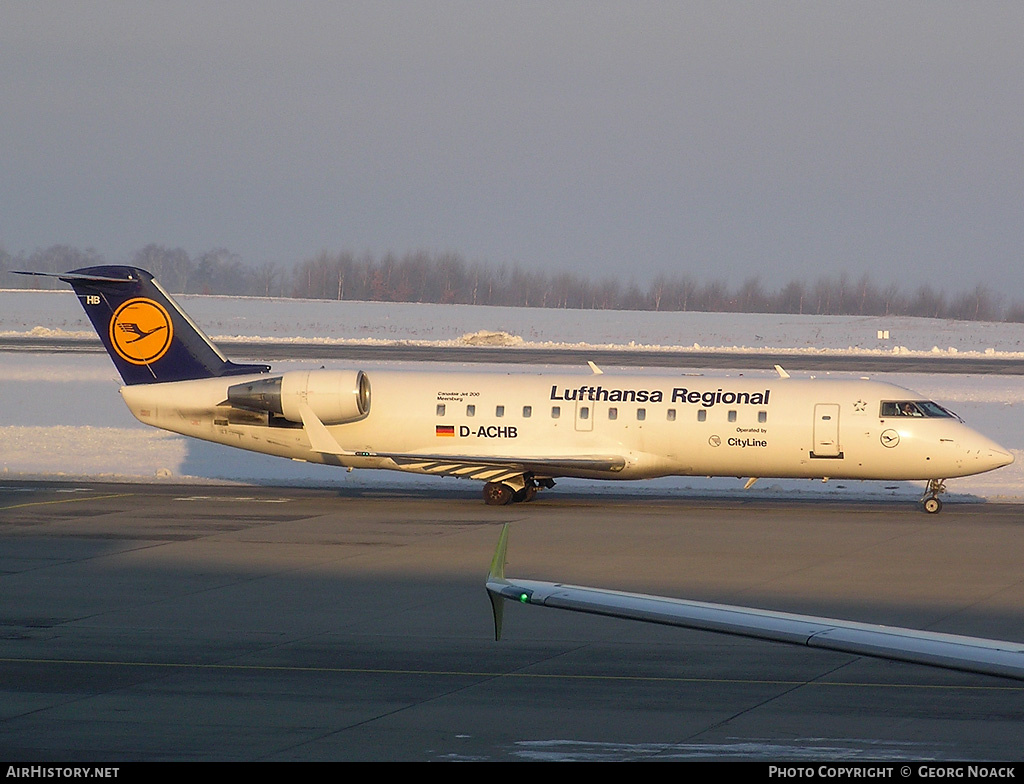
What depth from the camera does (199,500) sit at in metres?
26.1

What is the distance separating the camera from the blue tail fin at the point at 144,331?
27609 mm

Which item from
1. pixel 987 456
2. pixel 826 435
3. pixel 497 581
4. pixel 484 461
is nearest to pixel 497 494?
pixel 484 461

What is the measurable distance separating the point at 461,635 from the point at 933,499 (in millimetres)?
13746

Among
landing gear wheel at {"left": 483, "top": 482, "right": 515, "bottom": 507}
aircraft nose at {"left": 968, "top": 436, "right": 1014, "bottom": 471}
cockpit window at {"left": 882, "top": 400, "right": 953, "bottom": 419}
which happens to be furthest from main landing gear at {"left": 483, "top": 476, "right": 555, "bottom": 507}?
aircraft nose at {"left": 968, "top": 436, "right": 1014, "bottom": 471}

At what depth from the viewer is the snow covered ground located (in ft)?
100

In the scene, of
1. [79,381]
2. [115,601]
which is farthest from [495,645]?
[79,381]

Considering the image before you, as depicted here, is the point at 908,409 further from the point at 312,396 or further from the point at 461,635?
the point at 461,635

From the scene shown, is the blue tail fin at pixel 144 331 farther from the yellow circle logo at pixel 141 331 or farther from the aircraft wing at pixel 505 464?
the aircraft wing at pixel 505 464

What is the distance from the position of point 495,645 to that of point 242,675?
281cm

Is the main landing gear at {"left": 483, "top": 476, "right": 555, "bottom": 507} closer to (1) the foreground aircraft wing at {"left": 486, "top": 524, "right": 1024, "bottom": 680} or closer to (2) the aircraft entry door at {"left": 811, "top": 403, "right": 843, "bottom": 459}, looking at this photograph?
(2) the aircraft entry door at {"left": 811, "top": 403, "right": 843, "bottom": 459}

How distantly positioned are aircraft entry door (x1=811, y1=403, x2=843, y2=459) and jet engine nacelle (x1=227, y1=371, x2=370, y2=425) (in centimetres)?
897

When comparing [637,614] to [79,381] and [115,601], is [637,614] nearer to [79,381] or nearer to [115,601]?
[115,601]

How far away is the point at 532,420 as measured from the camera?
2619 centimetres

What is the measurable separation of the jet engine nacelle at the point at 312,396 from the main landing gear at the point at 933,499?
11.2 m
